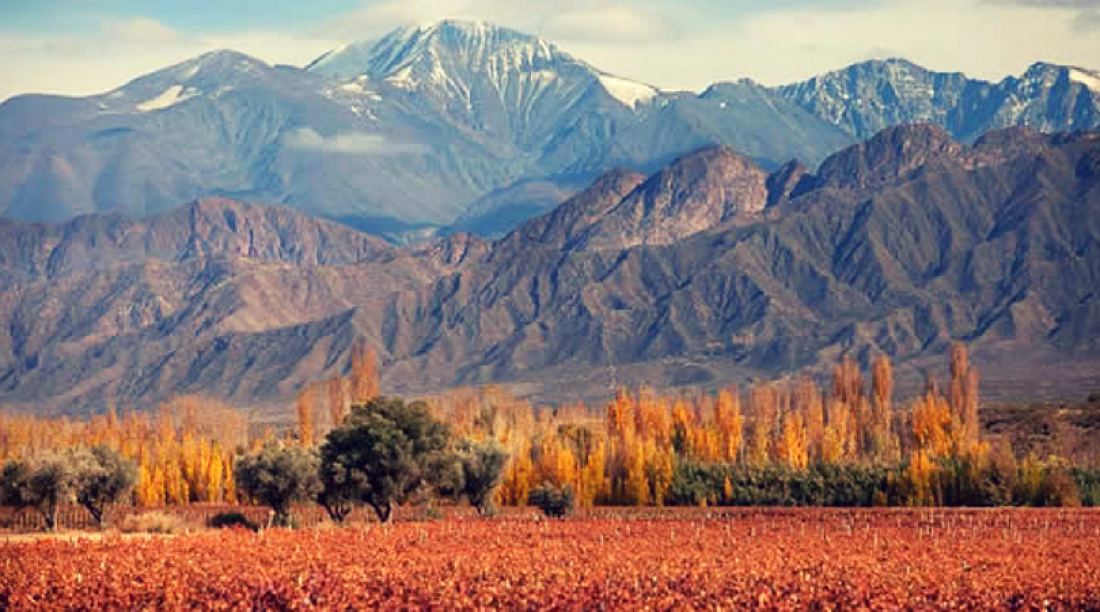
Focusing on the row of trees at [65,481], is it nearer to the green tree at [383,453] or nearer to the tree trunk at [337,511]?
the tree trunk at [337,511]

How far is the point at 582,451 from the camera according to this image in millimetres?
147500

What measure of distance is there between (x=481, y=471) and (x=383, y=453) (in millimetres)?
13291

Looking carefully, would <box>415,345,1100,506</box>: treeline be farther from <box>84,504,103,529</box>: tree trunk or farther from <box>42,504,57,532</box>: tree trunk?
<box>42,504,57,532</box>: tree trunk

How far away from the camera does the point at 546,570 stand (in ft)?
178

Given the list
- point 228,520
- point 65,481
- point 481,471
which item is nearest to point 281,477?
point 228,520

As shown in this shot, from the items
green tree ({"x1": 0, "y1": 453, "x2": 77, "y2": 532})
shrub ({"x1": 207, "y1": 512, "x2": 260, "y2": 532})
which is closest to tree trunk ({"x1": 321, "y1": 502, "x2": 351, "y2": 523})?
shrub ({"x1": 207, "y1": 512, "x2": 260, "y2": 532})

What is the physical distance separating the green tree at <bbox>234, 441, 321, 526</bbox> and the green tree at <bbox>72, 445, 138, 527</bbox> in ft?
29.7

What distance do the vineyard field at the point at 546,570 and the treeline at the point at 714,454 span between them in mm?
30172

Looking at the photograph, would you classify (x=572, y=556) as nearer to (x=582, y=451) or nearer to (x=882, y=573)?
(x=882, y=573)

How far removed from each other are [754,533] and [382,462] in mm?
22765

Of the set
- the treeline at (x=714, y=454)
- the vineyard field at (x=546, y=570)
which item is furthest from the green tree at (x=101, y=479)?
the vineyard field at (x=546, y=570)

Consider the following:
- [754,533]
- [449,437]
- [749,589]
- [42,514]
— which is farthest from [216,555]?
[42,514]

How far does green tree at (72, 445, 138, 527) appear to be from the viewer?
102m

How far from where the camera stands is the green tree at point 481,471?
103 meters
